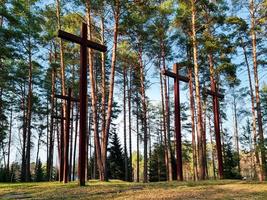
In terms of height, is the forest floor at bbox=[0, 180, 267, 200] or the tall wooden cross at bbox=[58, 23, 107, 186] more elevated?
the tall wooden cross at bbox=[58, 23, 107, 186]

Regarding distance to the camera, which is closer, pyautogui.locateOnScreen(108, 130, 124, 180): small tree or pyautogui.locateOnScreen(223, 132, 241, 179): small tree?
pyautogui.locateOnScreen(223, 132, 241, 179): small tree

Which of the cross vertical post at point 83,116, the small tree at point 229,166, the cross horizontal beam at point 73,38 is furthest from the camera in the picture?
the small tree at point 229,166

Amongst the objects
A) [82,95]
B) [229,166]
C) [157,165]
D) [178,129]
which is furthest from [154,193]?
[157,165]

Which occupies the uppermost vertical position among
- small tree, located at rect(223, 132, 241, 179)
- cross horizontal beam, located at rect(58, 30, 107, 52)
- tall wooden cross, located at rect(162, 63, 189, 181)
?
cross horizontal beam, located at rect(58, 30, 107, 52)

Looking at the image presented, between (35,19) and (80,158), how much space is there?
16518 millimetres

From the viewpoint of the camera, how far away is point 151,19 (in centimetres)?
2238

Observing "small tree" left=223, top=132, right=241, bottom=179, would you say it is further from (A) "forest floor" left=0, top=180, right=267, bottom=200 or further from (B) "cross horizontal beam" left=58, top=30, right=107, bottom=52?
(B) "cross horizontal beam" left=58, top=30, right=107, bottom=52

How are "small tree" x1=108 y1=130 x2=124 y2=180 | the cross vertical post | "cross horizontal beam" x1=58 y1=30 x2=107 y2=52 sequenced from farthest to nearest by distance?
"small tree" x1=108 y1=130 x2=124 y2=180
"cross horizontal beam" x1=58 y1=30 x2=107 y2=52
the cross vertical post

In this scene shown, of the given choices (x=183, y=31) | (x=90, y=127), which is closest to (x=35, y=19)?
(x=183, y=31)

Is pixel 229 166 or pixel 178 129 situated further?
pixel 229 166

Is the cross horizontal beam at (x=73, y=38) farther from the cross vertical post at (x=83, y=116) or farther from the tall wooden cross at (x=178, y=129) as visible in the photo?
the tall wooden cross at (x=178, y=129)

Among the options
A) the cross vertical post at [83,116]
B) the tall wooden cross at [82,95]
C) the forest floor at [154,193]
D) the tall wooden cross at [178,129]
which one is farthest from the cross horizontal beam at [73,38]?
the forest floor at [154,193]

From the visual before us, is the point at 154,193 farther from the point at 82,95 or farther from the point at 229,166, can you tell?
the point at 229,166

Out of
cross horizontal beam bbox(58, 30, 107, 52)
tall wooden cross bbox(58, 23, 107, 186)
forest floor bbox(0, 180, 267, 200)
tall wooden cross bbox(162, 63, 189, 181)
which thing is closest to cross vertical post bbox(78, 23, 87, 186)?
tall wooden cross bbox(58, 23, 107, 186)
